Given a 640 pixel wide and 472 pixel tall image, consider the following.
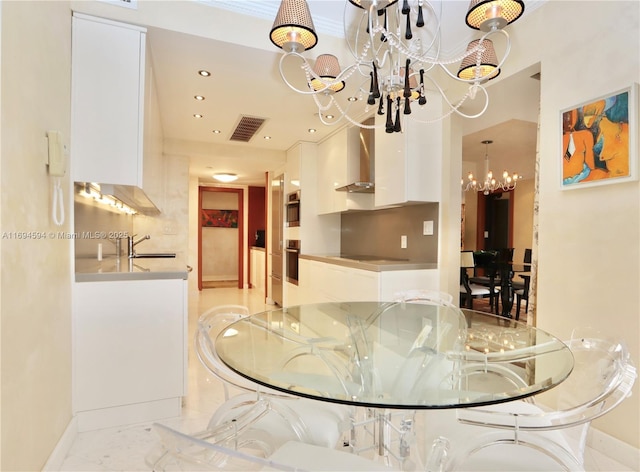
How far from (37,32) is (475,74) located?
6.54 feet

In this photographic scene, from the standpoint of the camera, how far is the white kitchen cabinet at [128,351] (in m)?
1.99

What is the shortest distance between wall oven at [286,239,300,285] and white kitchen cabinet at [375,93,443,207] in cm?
199


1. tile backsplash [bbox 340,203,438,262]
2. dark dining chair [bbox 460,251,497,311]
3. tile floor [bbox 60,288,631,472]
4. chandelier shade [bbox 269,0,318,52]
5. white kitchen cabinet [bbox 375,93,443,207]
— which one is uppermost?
chandelier shade [bbox 269,0,318,52]

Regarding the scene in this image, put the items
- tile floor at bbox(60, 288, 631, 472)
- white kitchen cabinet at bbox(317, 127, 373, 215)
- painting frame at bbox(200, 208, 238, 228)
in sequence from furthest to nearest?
painting frame at bbox(200, 208, 238, 228) → white kitchen cabinet at bbox(317, 127, 373, 215) → tile floor at bbox(60, 288, 631, 472)

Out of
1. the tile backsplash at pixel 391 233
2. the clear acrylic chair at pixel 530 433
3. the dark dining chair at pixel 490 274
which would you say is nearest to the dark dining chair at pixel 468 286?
the dark dining chair at pixel 490 274

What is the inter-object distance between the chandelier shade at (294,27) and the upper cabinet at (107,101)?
1010 mm

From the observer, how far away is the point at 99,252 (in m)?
2.89

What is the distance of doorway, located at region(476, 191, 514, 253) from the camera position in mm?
8188

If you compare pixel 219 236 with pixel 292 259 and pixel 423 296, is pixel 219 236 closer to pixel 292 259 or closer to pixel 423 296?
pixel 292 259

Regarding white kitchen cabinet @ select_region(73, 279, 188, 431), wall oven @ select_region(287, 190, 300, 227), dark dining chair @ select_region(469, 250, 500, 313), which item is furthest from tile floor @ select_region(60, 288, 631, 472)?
dark dining chair @ select_region(469, 250, 500, 313)

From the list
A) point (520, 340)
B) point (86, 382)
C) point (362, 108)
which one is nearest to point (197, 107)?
point (362, 108)

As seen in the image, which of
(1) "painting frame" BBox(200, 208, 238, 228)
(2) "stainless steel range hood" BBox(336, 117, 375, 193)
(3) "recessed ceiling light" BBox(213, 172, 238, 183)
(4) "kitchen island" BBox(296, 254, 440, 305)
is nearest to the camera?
(4) "kitchen island" BBox(296, 254, 440, 305)

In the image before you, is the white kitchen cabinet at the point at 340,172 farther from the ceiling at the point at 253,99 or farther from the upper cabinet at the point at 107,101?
the upper cabinet at the point at 107,101

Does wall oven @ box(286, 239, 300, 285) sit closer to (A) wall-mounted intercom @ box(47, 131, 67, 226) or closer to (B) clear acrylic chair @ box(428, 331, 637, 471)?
(A) wall-mounted intercom @ box(47, 131, 67, 226)
